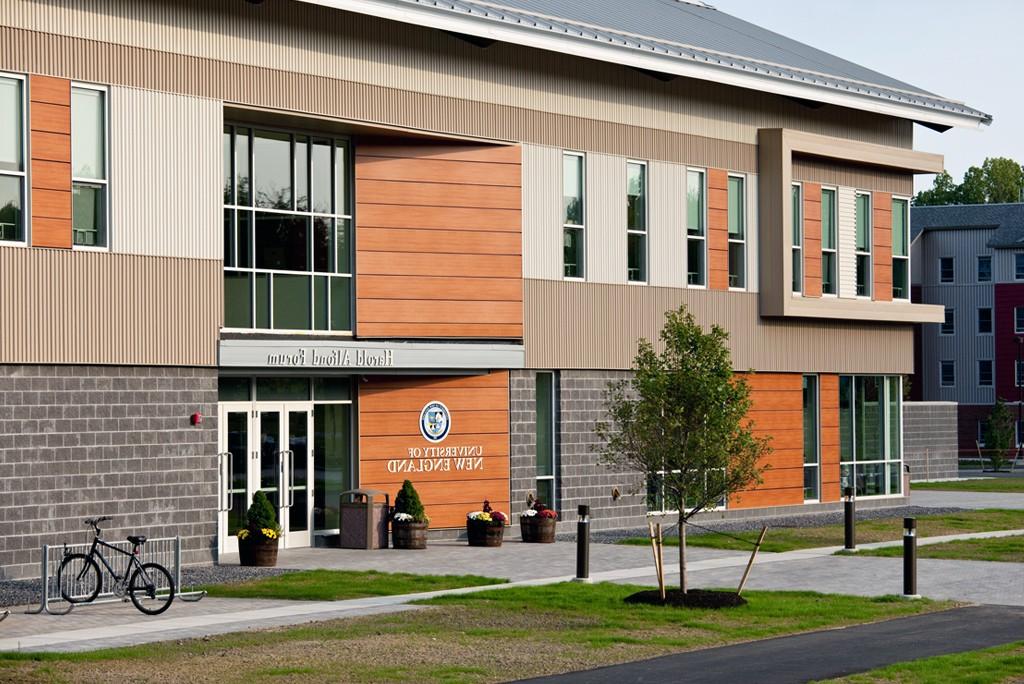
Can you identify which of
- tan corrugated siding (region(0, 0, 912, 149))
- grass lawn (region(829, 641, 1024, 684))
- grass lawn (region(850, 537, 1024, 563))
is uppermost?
tan corrugated siding (region(0, 0, 912, 149))

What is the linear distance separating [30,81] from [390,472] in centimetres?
930

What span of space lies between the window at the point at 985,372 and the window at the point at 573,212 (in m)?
68.2

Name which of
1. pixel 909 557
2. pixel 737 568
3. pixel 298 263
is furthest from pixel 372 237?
pixel 909 557

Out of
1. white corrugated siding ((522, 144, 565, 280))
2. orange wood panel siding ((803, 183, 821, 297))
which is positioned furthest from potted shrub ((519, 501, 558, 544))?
orange wood panel siding ((803, 183, 821, 297))

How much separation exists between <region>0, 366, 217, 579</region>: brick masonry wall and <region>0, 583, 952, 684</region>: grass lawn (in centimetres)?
575

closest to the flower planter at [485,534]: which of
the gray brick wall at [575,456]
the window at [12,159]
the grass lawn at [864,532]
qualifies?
the gray brick wall at [575,456]

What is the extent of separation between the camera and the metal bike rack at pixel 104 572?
1905 centimetres

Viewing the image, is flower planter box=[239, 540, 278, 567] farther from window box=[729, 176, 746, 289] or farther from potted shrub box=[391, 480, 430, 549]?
window box=[729, 176, 746, 289]

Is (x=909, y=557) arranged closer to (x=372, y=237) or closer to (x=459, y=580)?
(x=459, y=580)

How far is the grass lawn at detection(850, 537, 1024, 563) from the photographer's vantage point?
1032 inches

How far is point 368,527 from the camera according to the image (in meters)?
27.2

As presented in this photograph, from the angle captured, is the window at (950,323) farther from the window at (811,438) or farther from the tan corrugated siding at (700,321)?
the window at (811,438)

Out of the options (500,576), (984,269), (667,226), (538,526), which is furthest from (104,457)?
(984,269)

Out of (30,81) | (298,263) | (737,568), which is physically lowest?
(737,568)
